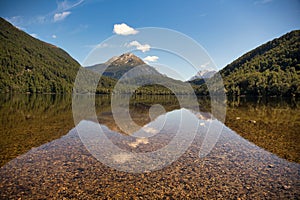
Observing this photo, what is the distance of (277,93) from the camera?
9081 cm

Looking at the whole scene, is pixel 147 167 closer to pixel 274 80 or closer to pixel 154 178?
pixel 154 178

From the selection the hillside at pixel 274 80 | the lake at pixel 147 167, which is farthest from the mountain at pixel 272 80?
the lake at pixel 147 167

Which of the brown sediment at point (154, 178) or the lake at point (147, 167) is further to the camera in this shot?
the lake at point (147, 167)

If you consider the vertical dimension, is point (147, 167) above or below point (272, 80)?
below

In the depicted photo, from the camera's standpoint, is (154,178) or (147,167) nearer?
(154,178)

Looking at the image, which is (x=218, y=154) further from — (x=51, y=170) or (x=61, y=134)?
(x=61, y=134)

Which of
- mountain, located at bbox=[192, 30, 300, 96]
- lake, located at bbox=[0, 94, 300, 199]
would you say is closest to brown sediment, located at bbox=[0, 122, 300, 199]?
lake, located at bbox=[0, 94, 300, 199]

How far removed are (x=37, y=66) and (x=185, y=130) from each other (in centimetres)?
21013

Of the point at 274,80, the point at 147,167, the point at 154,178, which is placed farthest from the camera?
the point at 274,80

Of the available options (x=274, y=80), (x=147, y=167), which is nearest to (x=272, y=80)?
(x=274, y=80)

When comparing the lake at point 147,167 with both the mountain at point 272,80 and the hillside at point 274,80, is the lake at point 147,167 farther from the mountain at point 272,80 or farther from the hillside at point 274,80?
the hillside at point 274,80

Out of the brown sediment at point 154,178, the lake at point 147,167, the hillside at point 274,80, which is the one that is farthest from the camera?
the hillside at point 274,80

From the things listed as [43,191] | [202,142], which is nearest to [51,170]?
[43,191]

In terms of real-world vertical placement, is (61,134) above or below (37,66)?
below
